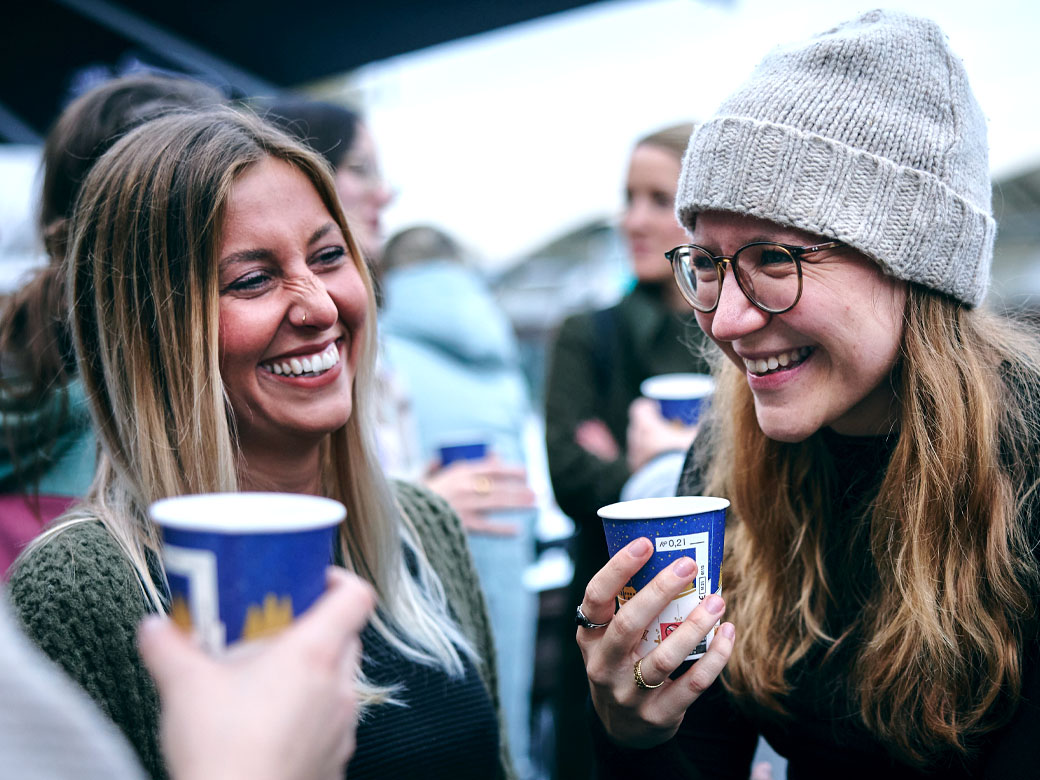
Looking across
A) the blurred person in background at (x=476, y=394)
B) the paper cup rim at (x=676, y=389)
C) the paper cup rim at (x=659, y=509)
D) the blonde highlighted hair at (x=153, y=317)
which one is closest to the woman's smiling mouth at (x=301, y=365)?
the blonde highlighted hair at (x=153, y=317)

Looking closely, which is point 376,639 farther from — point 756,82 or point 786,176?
point 756,82

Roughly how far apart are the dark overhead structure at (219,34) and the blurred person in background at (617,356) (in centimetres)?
160

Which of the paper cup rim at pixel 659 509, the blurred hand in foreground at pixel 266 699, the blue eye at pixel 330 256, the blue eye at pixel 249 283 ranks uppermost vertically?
the blue eye at pixel 330 256

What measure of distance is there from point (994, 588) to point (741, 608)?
0.52m

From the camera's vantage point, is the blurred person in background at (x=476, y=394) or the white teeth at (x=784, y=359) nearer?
the white teeth at (x=784, y=359)

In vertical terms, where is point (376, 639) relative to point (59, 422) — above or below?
below

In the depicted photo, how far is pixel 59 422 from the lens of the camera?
216 centimetres

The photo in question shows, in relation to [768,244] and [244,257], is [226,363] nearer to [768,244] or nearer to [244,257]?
[244,257]

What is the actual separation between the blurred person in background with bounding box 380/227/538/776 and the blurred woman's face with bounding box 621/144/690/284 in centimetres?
85

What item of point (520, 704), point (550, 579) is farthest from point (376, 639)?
point (550, 579)

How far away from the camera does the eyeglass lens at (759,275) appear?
1.66 m

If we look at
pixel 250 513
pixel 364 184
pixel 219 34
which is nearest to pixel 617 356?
pixel 364 184

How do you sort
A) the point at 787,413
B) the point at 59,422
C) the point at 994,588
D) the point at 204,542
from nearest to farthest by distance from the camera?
1. the point at 204,542
2. the point at 994,588
3. the point at 787,413
4. the point at 59,422

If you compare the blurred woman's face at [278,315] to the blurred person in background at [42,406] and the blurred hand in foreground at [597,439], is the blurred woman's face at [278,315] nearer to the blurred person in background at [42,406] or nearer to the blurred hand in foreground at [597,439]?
the blurred person in background at [42,406]
